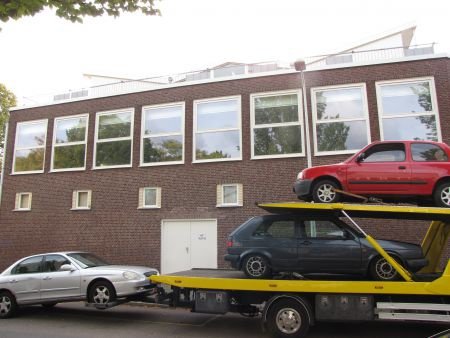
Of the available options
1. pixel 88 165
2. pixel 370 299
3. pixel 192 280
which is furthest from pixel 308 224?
pixel 88 165

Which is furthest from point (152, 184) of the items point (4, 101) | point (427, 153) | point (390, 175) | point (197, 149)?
point (4, 101)

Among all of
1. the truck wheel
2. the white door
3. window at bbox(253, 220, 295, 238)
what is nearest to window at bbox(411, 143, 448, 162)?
window at bbox(253, 220, 295, 238)

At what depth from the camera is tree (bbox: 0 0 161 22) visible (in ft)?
20.8

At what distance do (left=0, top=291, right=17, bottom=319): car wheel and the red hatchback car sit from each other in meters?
7.22

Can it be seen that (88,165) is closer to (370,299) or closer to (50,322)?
(50,322)

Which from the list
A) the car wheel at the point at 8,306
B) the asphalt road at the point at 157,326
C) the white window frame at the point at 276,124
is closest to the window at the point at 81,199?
the asphalt road at the point at 157,326

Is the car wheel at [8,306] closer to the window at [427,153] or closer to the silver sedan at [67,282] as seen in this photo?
the silver sedan at [67,282]

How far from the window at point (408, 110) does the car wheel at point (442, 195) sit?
5.88 m

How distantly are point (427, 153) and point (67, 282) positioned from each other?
8.26 metres

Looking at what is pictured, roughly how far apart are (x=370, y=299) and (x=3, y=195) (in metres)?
16.5

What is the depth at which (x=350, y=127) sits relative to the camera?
45.0ft

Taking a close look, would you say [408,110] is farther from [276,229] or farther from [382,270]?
[276,229]

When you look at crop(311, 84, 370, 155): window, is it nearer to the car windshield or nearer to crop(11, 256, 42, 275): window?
the car windshield

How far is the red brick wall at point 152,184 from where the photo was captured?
1370 cm
